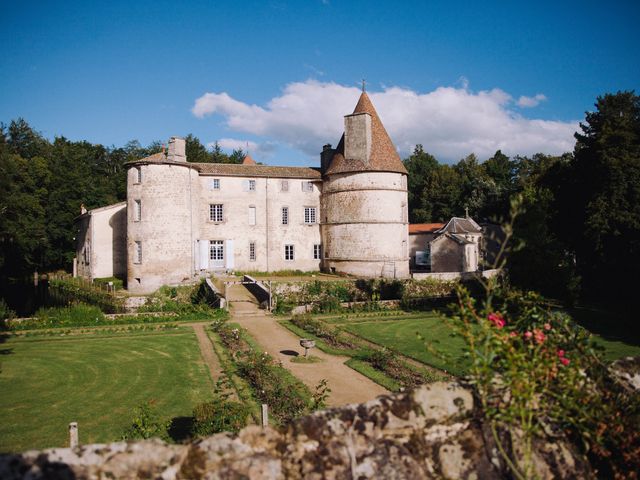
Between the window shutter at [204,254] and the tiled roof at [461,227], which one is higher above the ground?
the tiled roof at [461,227]

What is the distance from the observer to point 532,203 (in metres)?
23.9

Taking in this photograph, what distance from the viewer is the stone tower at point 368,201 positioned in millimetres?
35000

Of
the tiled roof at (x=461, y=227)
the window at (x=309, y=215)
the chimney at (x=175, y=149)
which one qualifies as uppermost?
the chimney at (x=175, y=149)

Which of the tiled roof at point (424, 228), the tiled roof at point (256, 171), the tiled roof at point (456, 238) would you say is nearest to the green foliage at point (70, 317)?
the tiled roof at point (256, 171)

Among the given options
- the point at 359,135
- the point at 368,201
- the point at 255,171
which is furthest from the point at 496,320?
the point at 255,171

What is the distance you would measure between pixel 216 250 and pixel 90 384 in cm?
2413

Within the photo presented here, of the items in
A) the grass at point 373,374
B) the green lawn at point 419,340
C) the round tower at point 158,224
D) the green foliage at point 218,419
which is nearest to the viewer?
the green foliage at point 218,419

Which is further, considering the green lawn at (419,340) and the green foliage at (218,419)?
the green lawn at (419,340)

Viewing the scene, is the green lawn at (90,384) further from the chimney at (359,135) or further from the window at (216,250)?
the chimney at (359,135)

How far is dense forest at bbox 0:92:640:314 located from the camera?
2491 centimetres

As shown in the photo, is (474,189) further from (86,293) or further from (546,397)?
(546,397)

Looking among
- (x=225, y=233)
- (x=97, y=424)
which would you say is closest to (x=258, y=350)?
(x=97, y=424)

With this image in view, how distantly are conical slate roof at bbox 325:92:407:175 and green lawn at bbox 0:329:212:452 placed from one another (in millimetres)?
20577

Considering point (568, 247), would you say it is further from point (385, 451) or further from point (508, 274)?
point (385, 451)
